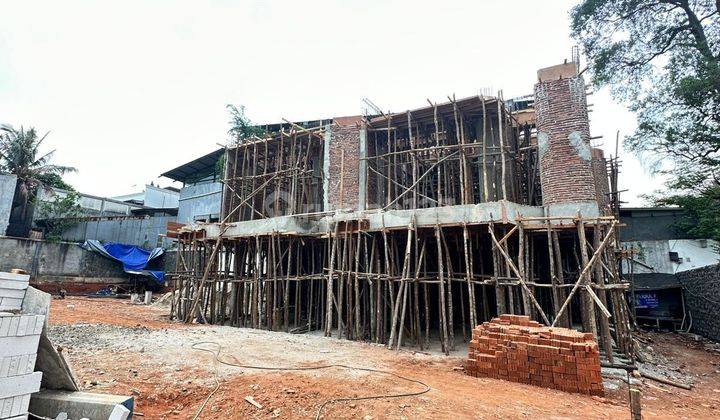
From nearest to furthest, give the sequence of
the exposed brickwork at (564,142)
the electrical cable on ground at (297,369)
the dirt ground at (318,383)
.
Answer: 1. the dirt ground at (318,383)
2. the electrical cable on ground at (297,369)
3. the exposed brickwork at (564,142)

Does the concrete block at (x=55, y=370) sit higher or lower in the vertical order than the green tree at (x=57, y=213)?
lower

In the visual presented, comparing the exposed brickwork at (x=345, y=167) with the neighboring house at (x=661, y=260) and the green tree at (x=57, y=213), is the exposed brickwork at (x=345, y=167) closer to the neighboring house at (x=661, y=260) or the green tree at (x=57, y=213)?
the neighboring house at (x=661, y=260)

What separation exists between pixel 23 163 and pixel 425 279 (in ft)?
104

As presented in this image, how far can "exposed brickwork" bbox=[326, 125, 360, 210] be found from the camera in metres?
14.7

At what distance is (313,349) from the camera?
988cm

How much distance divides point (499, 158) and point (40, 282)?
2613cm

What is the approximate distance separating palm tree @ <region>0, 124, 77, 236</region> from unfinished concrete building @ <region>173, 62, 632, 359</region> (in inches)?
757

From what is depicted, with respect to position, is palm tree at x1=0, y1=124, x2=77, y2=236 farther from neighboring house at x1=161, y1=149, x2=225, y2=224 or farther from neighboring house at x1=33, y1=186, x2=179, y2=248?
neighboring house at x1=161, y1=149, x2=225, y2=224

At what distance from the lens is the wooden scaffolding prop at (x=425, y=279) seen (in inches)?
365

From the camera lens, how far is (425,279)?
34.9ft

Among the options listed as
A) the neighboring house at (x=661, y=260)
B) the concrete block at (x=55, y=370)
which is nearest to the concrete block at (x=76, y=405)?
the concrete block at (x=55, y=370)

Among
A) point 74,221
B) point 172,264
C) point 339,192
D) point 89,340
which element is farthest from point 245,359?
point 74,221

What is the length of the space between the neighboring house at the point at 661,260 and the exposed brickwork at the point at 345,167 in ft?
41.2

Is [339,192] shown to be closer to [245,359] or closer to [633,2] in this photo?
[245,359]
